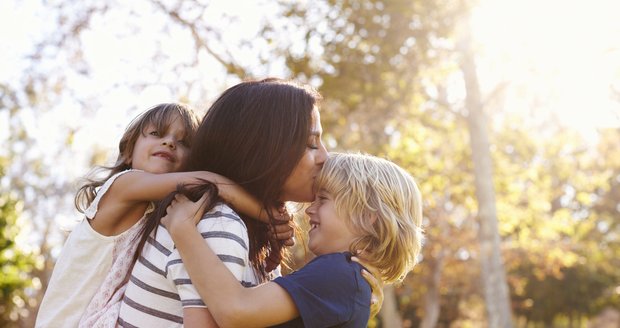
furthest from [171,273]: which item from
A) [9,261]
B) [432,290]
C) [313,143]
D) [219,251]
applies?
[432,290]

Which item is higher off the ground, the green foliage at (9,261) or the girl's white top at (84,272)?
the girl's white top at (84,272)

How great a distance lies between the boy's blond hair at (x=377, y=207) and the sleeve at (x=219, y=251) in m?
0.44

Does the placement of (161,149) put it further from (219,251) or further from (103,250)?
(219,251)

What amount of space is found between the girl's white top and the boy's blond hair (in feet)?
2.24

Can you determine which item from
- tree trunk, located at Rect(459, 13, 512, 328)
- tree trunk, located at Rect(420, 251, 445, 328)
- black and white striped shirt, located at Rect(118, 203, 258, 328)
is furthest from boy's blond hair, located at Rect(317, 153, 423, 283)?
tree trunk, located at Rect(420, 251, 445, 328)

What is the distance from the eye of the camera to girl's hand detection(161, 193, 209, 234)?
2.27m

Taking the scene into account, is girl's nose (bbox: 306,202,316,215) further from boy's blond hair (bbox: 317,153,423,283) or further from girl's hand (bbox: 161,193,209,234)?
girl's hand (bbox: 161,193,209,234)

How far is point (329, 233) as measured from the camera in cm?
260

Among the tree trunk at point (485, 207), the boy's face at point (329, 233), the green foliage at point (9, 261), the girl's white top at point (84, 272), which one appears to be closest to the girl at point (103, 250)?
the girl's white top at point (84, 272)

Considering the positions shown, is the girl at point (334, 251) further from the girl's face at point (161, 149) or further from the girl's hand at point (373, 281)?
the girl's face at point (161, 149)

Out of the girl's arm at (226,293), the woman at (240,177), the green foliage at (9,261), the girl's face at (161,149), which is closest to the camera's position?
the girl's arm at (226,293)

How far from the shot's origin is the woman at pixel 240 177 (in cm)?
227

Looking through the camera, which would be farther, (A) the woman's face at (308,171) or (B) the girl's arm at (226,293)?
(A) the woman's face at (308,171)

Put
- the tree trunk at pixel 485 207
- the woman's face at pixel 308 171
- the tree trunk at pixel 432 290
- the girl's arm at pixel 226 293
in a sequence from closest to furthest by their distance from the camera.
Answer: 1. the girl's arm at pixel 226 293
2. the woman's face at pixel 308 171
3. the tree trunk at pixel 485 207
4. the tree trunk at pixel 432 290
